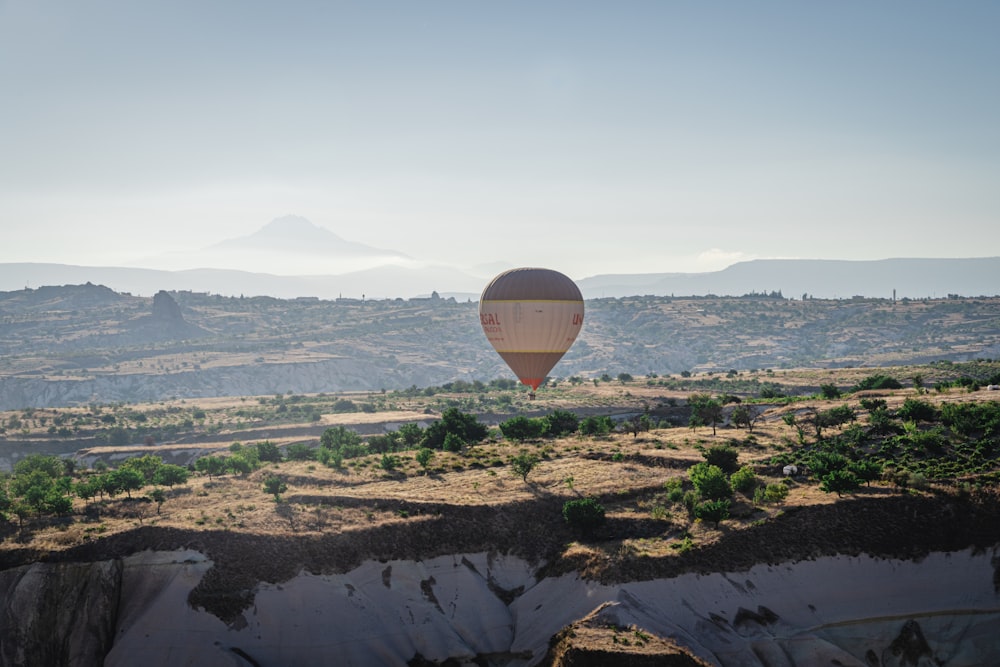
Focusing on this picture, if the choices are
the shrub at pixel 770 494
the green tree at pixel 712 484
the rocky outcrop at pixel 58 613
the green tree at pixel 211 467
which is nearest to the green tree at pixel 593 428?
the green tree at pixel 712 484

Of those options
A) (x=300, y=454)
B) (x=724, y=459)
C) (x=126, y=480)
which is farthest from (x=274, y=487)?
(x=724, y=459)

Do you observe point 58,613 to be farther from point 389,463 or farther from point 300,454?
point 300,454

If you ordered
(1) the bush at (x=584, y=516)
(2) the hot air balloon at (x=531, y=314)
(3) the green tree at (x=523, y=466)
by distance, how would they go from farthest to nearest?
(2) the hot air balloon at (x=531, y=314) < (3) the green tree at (x=523, y=466) < (1) the bush at (x=584, y=516)

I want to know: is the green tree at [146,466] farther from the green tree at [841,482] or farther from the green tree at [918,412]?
the green tree at [918,412]

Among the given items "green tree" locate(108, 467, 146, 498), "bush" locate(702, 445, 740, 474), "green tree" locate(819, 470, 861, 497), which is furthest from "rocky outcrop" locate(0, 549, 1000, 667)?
"green tree" locate(108, 467, 146, 498)

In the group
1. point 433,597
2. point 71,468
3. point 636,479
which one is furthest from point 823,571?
point 71,468
